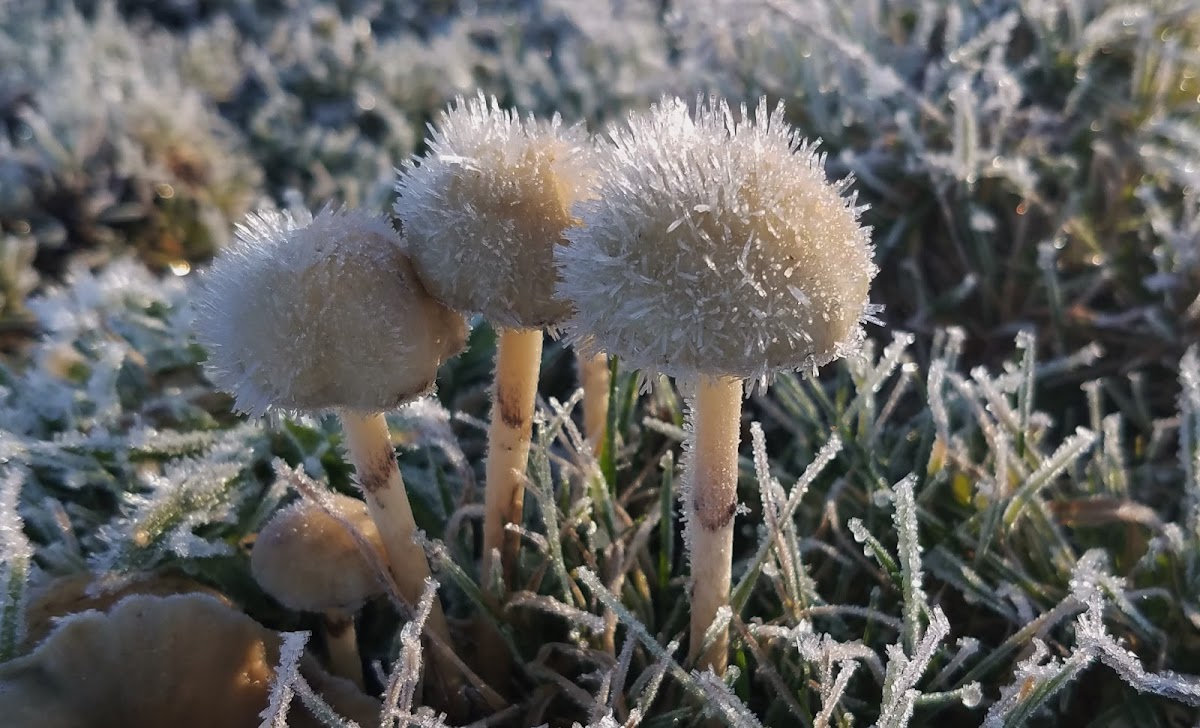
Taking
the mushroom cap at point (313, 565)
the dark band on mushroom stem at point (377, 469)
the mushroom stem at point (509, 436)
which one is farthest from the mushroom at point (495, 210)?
the mushroom cap at point (313, 565)

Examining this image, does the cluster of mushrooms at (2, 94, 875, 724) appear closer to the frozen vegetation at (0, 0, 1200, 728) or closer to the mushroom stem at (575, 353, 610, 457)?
the frozen vegetation at (0, 0, 1200, 728)

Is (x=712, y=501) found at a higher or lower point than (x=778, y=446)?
lower

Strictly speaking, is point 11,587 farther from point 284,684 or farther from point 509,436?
point 509,436

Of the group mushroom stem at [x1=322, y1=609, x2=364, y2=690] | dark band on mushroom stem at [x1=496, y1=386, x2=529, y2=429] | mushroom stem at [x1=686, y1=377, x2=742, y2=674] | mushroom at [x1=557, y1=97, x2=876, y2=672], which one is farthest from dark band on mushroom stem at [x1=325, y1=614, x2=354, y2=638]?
mushroom at [x1=557, y1=97, x2=876, y2=672]

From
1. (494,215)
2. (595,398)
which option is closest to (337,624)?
(595,398)

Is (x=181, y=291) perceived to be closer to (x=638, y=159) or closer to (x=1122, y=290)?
(x=638, y=159)
